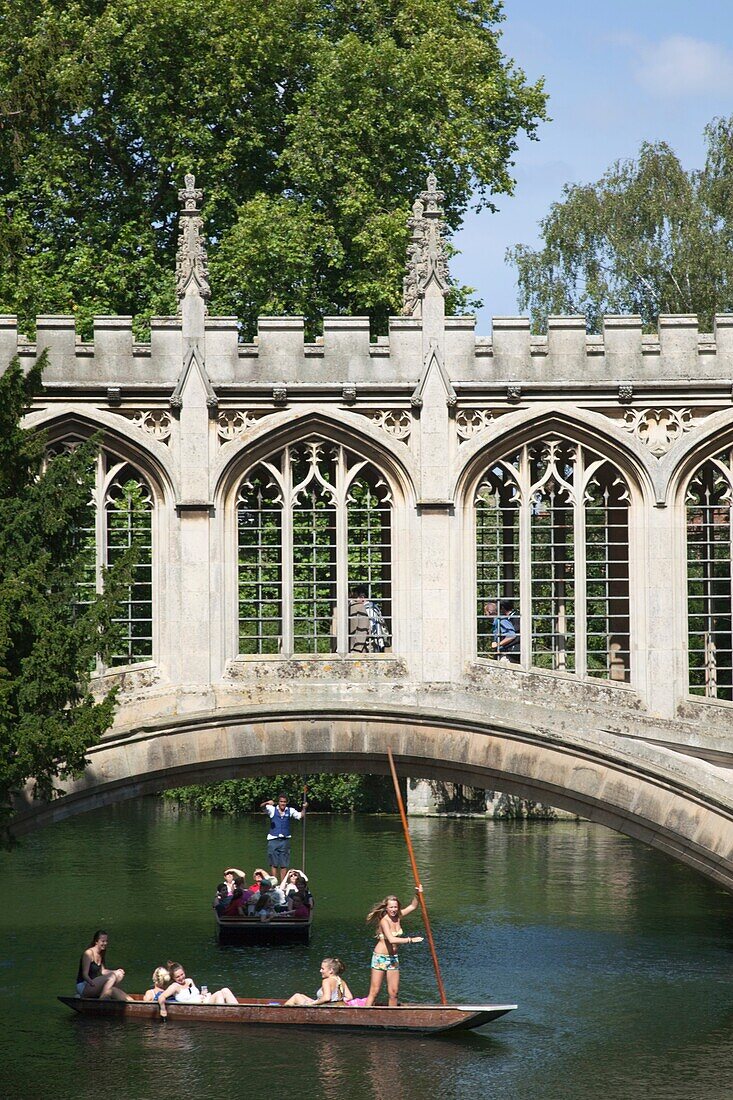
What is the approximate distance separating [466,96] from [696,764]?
1460 centimetres

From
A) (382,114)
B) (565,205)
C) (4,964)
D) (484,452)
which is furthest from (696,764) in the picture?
(565,205)

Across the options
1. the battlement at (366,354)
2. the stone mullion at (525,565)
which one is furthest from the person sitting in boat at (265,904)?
the battlement at (366,354)

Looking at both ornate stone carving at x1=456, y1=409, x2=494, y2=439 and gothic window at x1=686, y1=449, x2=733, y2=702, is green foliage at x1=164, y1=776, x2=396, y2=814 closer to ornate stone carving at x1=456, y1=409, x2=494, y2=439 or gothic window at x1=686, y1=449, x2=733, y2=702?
gothic window at x1=686, y1=449, x2=733, y2=702

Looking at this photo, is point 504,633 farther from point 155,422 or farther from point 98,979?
point 98,979

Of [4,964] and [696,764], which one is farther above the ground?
[696,764]

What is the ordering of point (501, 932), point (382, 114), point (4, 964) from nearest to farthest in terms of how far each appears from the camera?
point (4, 964) → point (501, 932) → point (382, 114)

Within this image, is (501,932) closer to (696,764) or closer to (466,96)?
(696,764)

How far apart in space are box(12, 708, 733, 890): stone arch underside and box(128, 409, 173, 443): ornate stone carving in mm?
2631

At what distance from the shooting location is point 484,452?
669 inches

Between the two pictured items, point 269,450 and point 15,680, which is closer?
point 15,680

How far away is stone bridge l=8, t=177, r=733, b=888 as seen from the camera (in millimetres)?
16797

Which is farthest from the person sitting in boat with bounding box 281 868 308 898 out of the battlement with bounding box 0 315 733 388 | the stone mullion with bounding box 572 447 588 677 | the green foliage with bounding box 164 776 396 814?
the green foliage with bounding box 164 776 396 814

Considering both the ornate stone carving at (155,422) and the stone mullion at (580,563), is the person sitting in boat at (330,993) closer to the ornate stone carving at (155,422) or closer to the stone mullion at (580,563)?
the stone mullion at (580,563)

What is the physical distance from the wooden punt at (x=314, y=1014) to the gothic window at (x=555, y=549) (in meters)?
3.32
